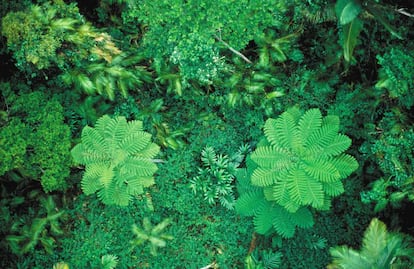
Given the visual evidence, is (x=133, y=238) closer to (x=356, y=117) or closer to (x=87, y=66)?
(x=87, y=66)

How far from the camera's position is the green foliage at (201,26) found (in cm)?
421

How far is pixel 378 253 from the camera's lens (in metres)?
3.76

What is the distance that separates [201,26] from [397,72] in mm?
2080

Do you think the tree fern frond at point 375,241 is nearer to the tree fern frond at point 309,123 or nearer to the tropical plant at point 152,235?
the tree fern frond at point 309,123

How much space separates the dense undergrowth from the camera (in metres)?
4.18

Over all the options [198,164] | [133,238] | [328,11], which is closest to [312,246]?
[198,164]

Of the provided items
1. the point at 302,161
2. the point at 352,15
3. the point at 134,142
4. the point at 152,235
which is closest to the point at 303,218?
the point at 302,161

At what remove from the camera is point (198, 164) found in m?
5.16

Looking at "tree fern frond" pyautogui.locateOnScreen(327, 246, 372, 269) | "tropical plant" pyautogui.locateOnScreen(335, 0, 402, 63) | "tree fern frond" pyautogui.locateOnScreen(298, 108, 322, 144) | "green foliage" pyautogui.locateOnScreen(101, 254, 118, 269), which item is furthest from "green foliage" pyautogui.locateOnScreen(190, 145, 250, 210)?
"tropical plant" pyautogui.locateOnScreen(335, 0, 402, 63)

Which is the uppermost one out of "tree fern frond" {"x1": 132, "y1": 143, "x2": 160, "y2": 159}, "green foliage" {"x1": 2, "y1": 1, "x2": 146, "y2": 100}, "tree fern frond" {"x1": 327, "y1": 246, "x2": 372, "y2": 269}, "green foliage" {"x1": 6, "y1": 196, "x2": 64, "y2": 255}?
"green foliage" {"x1": 2, "y1": 1, "x2": 146, "y2": 100}

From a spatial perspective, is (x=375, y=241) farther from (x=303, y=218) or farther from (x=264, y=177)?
(x=264, y=177)

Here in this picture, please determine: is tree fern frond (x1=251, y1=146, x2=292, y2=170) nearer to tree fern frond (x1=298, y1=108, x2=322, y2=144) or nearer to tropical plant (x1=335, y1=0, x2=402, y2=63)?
tree fern frond (x1=298, y1=108, x2=322, y2=144)

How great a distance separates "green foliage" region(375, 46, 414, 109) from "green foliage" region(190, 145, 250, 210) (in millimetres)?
1772

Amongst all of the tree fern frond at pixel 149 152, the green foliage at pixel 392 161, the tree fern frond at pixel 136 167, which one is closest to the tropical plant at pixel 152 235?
the tree fern frond at pixel 136 167
